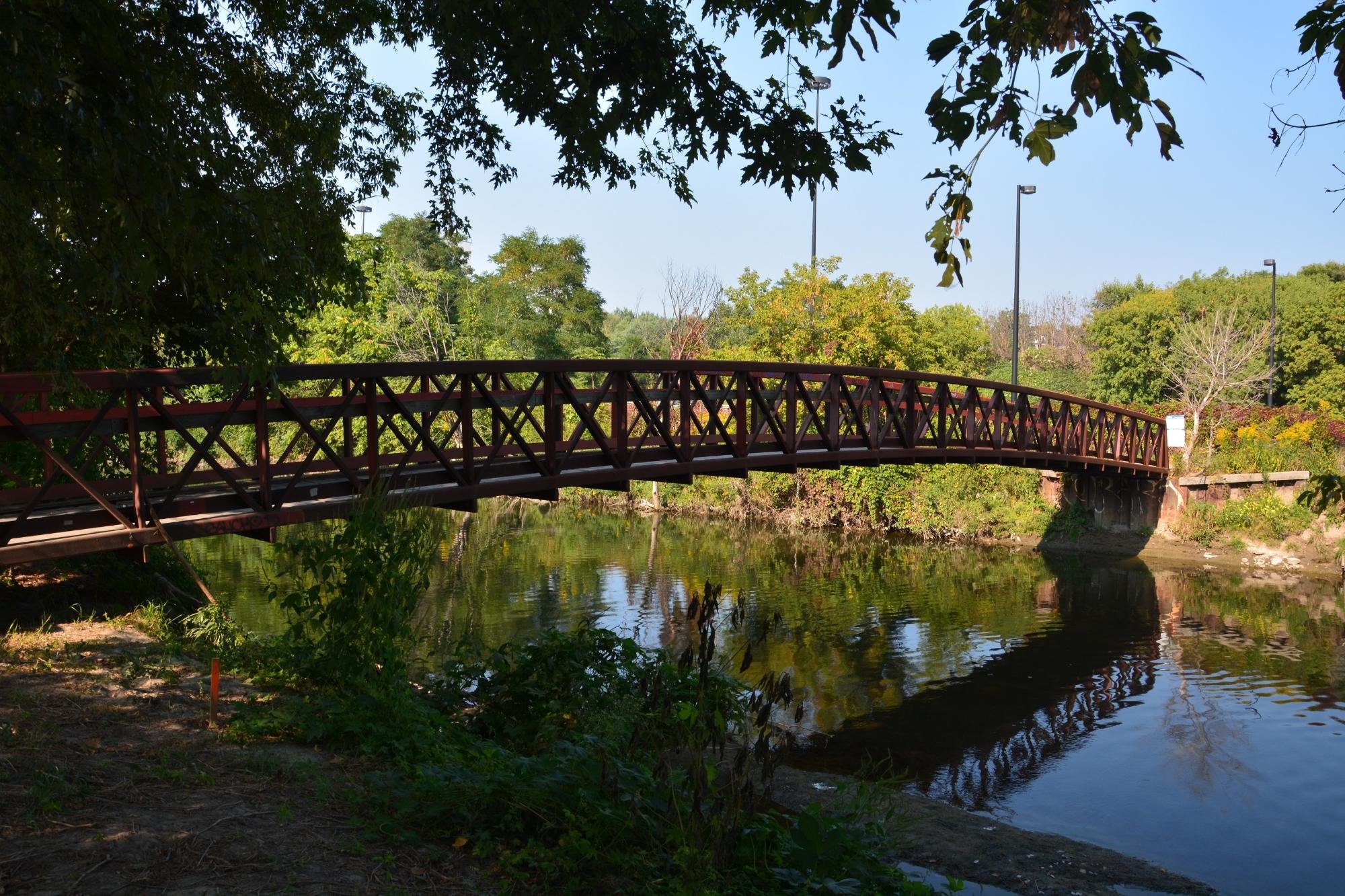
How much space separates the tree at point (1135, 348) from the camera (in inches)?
1671

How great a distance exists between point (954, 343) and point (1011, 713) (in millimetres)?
34258

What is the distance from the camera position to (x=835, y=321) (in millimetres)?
29031

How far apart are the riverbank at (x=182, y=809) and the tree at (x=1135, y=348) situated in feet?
125

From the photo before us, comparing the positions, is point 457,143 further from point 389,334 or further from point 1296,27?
point 389,334

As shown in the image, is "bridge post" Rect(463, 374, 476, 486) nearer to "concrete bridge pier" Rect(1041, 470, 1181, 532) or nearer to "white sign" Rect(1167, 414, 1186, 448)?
"concrete bridge pier" Rect(1041, 470, 1181, 532)

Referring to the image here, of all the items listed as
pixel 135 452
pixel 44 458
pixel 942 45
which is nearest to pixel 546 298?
pixel 44 458

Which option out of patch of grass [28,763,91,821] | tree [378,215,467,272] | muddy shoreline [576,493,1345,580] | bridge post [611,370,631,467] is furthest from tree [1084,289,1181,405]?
patch of grass [28,763,91,821]

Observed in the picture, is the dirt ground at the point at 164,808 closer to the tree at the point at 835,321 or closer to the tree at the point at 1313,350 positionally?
the tree at the point at 835,321

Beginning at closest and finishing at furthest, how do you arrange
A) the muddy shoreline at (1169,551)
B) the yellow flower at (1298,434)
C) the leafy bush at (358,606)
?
the leafy bush at (358,606)
the muddy shoreline at (1169,551)
the yellow flower at (1298,434)

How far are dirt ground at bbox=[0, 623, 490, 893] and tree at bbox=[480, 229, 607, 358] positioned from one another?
30.7 meters

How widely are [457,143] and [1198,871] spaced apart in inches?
352

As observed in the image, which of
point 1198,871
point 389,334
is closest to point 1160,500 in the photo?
point 1198,871

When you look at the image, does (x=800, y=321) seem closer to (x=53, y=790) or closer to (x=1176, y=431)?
(x=1176, y=431)

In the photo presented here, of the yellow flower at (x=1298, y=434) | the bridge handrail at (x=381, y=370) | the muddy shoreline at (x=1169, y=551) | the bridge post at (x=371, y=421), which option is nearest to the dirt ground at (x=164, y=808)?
the bridge handrail at (x=381, y=370)
